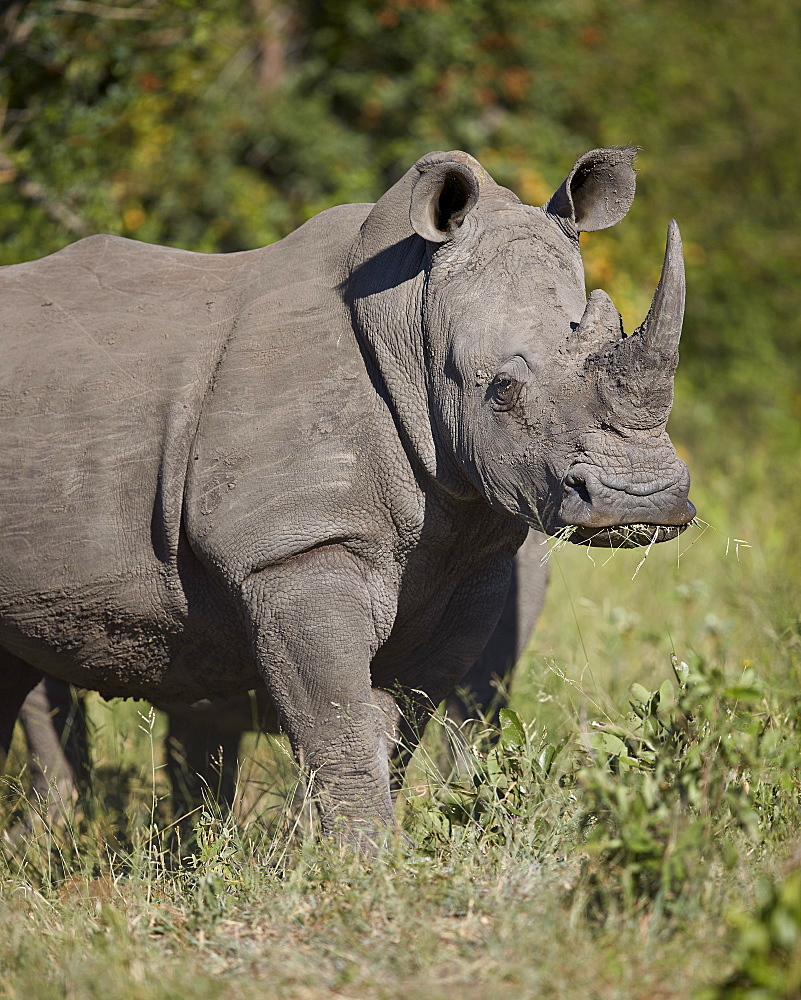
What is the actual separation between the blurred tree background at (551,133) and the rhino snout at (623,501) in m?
5.65

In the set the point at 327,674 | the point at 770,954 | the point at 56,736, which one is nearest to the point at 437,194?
the point at 327,674

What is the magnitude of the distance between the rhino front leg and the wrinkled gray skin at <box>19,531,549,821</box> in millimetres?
831

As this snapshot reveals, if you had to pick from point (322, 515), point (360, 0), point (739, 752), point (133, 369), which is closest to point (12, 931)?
point (322, 515)

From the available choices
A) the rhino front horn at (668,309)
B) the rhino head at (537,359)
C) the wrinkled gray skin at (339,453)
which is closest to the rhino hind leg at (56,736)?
the wrinkled gray skin at (339,453)

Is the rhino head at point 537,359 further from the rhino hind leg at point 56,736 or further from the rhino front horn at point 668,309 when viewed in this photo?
the rhino hind leg at point 56,736

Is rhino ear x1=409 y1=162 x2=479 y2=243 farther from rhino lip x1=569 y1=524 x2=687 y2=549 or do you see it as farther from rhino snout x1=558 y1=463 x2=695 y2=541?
rhino lip x1=569 y1=524 x2=687 y2=549

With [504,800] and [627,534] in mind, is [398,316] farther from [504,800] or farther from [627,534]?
[504,800]

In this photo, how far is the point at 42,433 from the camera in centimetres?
376

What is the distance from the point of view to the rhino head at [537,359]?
3.13 meters

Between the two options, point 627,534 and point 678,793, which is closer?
point 678,793

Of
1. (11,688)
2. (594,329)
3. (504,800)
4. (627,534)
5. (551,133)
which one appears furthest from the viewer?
(551,133)

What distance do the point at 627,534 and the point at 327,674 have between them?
894 mm

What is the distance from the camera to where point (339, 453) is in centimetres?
348

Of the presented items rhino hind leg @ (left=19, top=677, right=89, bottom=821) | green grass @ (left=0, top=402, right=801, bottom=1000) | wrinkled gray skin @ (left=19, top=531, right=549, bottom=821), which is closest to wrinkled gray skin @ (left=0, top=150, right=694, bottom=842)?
green grass @ (left=0, top=402, right=801, bottom=1000)
